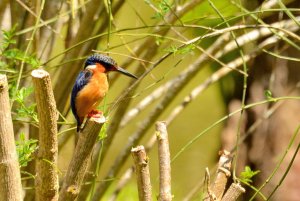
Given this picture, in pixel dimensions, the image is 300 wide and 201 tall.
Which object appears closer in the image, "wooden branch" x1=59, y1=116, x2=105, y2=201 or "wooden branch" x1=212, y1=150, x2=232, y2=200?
"wooden branch" x1=59, y1=116, x2=105, y2=201

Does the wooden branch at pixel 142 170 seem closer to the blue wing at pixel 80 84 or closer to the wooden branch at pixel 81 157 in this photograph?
the wooden branch at pixel 81 157

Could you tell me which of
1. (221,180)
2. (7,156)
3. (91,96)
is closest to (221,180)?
(221,180)

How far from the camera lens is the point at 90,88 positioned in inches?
43.2

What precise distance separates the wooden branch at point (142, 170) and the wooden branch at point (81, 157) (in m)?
0.06

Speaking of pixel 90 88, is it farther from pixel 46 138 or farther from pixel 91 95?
pixel 46 138

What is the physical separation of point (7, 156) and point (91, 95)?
218mm

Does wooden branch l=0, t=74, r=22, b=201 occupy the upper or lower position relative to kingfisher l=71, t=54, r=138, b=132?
lower

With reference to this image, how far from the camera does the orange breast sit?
Result: 43.0 inches

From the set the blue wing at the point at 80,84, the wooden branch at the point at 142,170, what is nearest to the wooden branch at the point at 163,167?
the wooden branch at the point at 142,170

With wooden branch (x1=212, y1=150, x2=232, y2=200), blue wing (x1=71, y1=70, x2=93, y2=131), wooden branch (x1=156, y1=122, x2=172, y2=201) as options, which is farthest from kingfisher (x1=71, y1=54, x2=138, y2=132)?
wooden branch (x1=212, y1=150, x2=232, y2=200)

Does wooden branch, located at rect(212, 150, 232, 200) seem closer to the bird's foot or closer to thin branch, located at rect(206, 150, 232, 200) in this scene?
thin branch, located at rect(206, 150, 232, 200)

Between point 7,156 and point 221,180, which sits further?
point 221,180

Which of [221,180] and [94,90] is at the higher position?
[94,90]

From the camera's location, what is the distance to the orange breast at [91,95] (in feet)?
3.58
